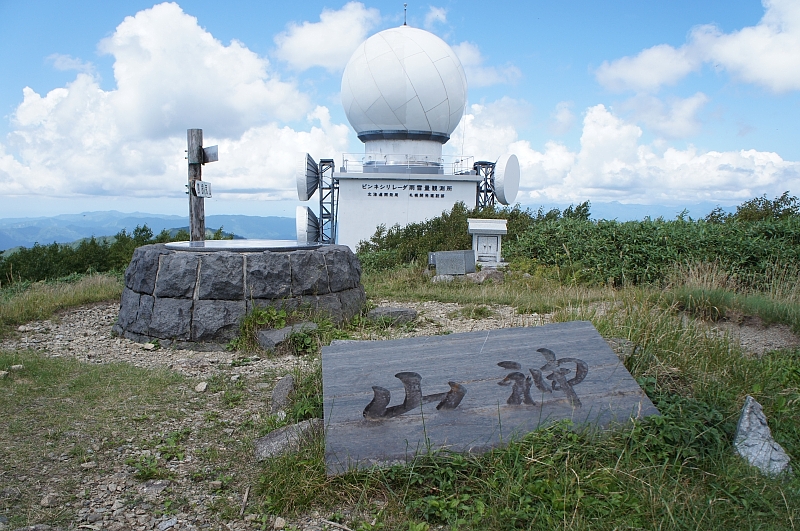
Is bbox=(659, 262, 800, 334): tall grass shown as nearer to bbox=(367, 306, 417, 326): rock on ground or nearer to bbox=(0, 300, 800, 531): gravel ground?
bbox=(0, 300, 800, 531): gravel ground

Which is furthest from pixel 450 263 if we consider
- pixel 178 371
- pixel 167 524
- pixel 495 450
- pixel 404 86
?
pixel 404 86

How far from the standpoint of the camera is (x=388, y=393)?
123 inches

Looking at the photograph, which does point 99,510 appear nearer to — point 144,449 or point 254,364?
point 144,449

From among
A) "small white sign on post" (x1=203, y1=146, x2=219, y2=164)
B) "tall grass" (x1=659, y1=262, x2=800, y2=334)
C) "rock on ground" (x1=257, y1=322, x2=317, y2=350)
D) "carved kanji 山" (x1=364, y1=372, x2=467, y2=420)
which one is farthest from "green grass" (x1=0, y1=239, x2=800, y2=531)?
"small white sign on post" (x1=203, y1=146, x2=219, y2=164)

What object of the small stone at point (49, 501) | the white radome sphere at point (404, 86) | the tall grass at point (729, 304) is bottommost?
the small stone at point (49, 501)

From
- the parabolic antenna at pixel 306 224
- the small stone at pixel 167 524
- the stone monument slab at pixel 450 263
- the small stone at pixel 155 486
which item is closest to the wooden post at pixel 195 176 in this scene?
the stone monument slab at pixel 450 263

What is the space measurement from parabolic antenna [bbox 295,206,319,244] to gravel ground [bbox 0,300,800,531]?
1176 cm

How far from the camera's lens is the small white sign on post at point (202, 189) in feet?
25.0

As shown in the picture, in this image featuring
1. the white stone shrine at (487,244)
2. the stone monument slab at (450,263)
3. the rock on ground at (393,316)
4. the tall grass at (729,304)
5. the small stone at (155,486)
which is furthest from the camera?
the white stone shrine at (487,244)

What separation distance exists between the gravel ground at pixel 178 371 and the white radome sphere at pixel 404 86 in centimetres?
1142

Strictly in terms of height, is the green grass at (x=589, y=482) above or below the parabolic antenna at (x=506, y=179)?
below

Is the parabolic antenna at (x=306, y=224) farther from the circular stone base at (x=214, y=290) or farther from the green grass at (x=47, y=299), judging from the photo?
the circular stone base at (x=214, y=290)

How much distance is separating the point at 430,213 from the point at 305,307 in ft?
46.7

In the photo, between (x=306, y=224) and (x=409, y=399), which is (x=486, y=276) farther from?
(x=306, y=224)
